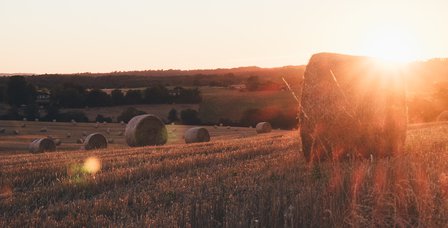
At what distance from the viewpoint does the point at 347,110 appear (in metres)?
12.0

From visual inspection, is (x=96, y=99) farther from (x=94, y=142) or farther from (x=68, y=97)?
(x=94, y=142)

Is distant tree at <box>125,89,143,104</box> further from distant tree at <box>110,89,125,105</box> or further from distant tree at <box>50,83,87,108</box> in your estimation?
distant tree at <box>50,83,87,108</box>

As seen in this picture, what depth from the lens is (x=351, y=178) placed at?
22.7 ft

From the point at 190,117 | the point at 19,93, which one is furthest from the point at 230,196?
the point at 19,93

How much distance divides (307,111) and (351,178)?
5.28 meters

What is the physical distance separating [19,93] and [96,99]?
9325 mm

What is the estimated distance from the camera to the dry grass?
519cm

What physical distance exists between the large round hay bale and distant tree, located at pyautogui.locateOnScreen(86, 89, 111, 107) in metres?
40.7

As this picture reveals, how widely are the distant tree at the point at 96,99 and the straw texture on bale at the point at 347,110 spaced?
57494mm

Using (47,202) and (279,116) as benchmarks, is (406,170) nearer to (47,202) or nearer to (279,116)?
(47,202)

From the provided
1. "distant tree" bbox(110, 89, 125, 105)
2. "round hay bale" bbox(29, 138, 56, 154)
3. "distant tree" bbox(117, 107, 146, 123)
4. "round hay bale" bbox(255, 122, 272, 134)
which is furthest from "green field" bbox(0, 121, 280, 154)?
"distant tree" bbox(110, 89, 125, 105)

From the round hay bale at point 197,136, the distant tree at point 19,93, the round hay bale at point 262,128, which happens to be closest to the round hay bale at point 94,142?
the round hay bale at point 197,136

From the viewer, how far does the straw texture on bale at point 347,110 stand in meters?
11.9

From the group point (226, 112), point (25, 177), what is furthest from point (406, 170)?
point (226, 112)
